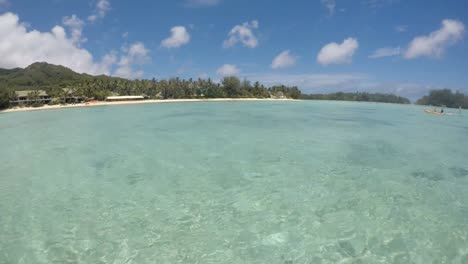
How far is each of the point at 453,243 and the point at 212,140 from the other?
47.7 ft

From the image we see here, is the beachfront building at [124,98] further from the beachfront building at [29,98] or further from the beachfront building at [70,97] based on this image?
the beachfront building at [29,98]

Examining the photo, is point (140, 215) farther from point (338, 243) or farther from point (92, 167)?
point (92, 167)

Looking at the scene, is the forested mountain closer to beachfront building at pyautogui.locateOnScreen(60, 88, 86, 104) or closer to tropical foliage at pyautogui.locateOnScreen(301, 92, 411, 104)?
beachfront building at pyautogui.locateOnScreen(60, 88, 86, 104)

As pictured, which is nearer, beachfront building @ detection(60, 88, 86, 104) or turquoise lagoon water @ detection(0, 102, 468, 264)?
turquoise lagoon water @ detection(0, 102, 468, 264)

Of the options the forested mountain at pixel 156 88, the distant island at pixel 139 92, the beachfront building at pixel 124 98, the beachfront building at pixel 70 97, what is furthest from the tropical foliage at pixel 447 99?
the beachfront building at pixel 70 97

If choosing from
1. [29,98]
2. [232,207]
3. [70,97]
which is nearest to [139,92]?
[70,97]

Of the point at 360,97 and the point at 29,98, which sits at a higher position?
the point at 360,97

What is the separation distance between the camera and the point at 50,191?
9695 mm

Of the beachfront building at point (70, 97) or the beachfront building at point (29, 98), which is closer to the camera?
the beachfront building at point (29, 98)

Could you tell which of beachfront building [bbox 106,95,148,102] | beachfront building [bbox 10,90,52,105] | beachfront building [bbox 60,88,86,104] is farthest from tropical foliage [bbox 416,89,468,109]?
beachfront building [bbox 10,90,52,105]

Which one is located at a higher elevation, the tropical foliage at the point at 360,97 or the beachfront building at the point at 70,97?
the tropical foliage at the point at 360,97

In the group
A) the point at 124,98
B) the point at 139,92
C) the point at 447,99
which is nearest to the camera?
the point at 124,98

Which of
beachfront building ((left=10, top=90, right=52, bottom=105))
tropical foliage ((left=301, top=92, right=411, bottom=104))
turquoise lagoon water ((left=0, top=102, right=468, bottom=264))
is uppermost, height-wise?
tropical foliage ((left=301, top=92, right=411, bottom=104))

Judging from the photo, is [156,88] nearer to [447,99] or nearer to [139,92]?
[139,92]
